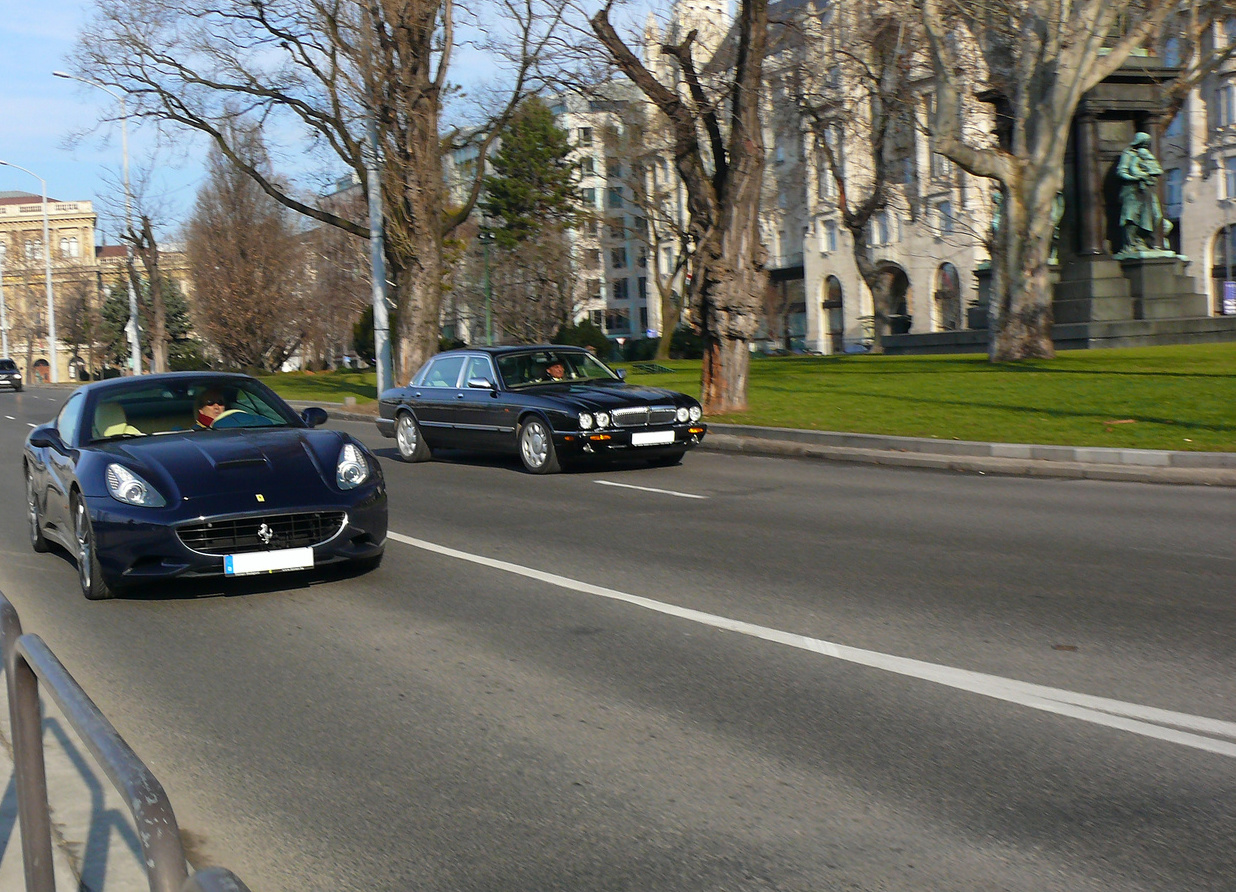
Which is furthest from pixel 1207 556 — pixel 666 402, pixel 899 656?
pixel 666 402

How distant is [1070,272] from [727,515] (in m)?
22.8

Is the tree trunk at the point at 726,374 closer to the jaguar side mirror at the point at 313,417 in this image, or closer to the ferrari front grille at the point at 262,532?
the jaguar side mirror at the point at 313,417

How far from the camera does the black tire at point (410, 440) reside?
17203 mm

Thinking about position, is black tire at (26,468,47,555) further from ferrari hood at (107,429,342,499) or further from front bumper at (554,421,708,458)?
front bumper at (554,421,708,458)

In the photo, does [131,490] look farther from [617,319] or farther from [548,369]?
[617,319]

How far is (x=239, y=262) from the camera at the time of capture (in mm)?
55562

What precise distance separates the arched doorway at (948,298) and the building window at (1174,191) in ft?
48.9

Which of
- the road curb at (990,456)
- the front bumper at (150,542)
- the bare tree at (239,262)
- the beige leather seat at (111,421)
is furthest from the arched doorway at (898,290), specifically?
the front bumper at (150,542)

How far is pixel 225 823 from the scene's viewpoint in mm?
4230

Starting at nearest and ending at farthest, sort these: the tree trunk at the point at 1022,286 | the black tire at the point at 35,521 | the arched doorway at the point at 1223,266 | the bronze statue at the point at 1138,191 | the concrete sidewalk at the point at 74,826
→ the concrete sidewalk at the point at 74,826, the black tire at the point at 35,521, the tree trunk at the point at 1022,286, the bronze statue at the point at 1138,191, the arched doorway at the point at 1223,266

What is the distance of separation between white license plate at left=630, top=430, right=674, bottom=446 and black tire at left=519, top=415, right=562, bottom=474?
95 cm

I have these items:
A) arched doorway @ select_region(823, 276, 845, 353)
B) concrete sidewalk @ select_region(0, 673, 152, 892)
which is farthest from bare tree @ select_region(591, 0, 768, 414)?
arched doorway @ select_region(823, 276, 845, 353)

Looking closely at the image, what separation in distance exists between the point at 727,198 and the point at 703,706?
1539 cm

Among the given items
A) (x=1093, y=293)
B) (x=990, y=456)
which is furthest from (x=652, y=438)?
(x=1093, y=293)
